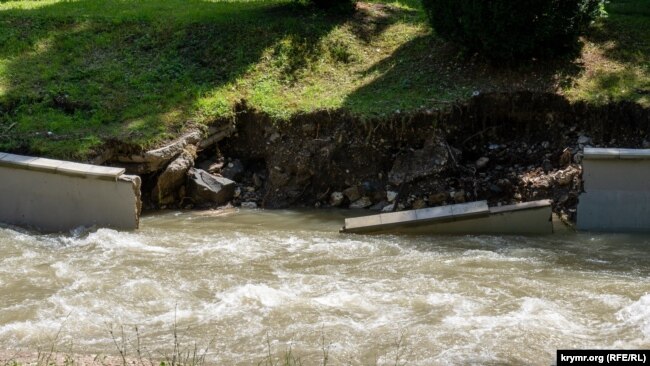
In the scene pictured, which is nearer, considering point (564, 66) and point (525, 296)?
point (525, 296)

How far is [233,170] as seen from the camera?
12.3m

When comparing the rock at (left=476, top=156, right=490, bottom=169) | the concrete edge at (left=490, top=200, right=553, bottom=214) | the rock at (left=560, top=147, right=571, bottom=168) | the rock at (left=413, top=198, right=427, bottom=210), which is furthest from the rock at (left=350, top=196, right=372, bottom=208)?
the rock at (left=560, top=147, right=571, bottom=168)

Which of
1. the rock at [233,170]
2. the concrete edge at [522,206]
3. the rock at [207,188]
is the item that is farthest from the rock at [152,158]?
the concrete edge at [522,206]

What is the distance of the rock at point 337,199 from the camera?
38.4 feet

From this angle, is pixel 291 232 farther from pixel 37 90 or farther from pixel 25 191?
pixel 37 90

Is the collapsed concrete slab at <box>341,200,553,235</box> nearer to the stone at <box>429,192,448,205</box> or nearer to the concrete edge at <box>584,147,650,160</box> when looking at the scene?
the concrete edge at <box>584,147,650,160</box>

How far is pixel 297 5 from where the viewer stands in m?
15.4

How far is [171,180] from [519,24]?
17.1 ft

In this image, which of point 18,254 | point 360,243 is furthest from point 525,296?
point 18,254

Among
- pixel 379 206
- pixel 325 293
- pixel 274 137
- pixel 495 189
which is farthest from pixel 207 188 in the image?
pixel 325 293

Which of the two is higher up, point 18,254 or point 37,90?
point 37,90

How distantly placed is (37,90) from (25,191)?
9.25 ft

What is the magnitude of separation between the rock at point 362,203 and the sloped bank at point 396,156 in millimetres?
13

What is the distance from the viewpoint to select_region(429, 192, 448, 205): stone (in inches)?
440
